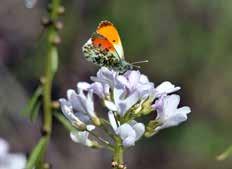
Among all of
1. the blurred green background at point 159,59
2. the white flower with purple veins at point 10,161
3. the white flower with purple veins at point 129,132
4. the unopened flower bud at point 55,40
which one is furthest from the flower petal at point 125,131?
the blurred green background at point 159,59

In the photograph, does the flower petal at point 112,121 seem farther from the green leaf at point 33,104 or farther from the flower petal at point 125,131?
the green leaf at point 33,104

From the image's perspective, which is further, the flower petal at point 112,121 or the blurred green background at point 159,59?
the blurred green background at point 159,59

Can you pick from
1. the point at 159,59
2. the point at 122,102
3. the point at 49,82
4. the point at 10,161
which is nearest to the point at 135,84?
the point at 122,102

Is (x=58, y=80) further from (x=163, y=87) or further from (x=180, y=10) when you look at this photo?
(x=163, y=87)

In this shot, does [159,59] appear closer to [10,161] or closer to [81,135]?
[10,161]

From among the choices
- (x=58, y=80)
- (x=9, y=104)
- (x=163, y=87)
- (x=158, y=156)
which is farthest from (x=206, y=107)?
(x=163, y=87)

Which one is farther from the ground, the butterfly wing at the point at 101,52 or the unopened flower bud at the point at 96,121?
the butterfly wing at the point at 101,52
